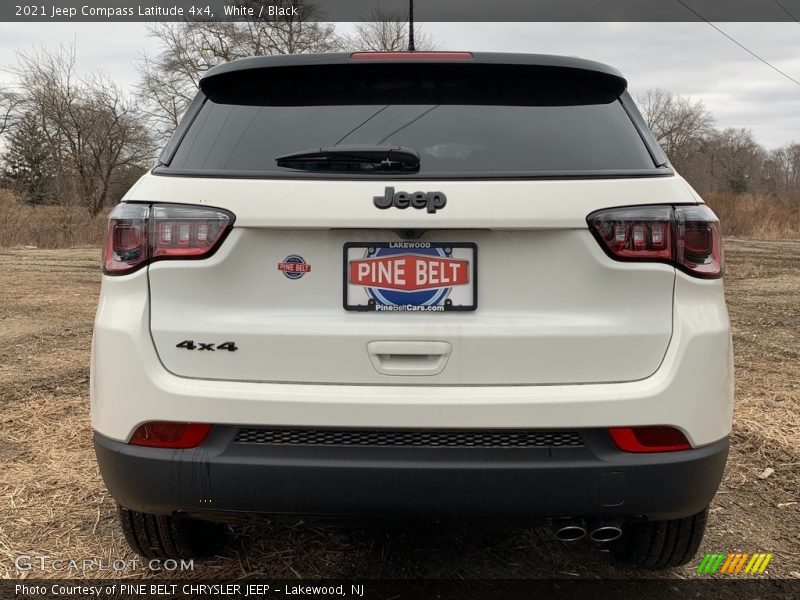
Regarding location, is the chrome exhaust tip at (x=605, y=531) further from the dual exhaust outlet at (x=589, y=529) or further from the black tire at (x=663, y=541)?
the black tire at (x=663, y=541)

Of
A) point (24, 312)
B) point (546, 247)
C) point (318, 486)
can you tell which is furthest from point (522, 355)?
point (24, 312)

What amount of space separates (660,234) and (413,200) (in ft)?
2.24

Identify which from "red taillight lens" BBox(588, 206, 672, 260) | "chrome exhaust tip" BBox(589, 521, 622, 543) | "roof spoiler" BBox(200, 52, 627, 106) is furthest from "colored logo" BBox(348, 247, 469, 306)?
"chrome exhaust tip" BBox(589, 521, 622, 543)

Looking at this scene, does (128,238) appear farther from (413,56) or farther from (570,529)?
(570,529)

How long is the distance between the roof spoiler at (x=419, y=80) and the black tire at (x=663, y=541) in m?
1.39

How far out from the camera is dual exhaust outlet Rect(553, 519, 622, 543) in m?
1.88

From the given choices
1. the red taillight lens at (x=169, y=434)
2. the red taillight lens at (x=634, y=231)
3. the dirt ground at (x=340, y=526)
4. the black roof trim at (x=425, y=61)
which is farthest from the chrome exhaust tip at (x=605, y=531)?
the black roof trim at (x=425, y=61)

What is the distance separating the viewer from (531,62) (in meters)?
2.07

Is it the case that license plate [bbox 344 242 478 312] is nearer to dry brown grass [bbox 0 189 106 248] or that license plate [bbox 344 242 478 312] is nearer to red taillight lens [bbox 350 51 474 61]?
red taillight lens [bbox 350 51 474 61]

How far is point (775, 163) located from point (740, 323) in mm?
61707

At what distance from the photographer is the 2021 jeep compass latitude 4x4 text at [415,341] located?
177 cm

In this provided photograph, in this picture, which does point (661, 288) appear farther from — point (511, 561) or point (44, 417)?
point (44, 417)

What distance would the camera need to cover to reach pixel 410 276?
5.91 ft

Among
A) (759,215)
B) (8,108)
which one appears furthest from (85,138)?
(759,215)
